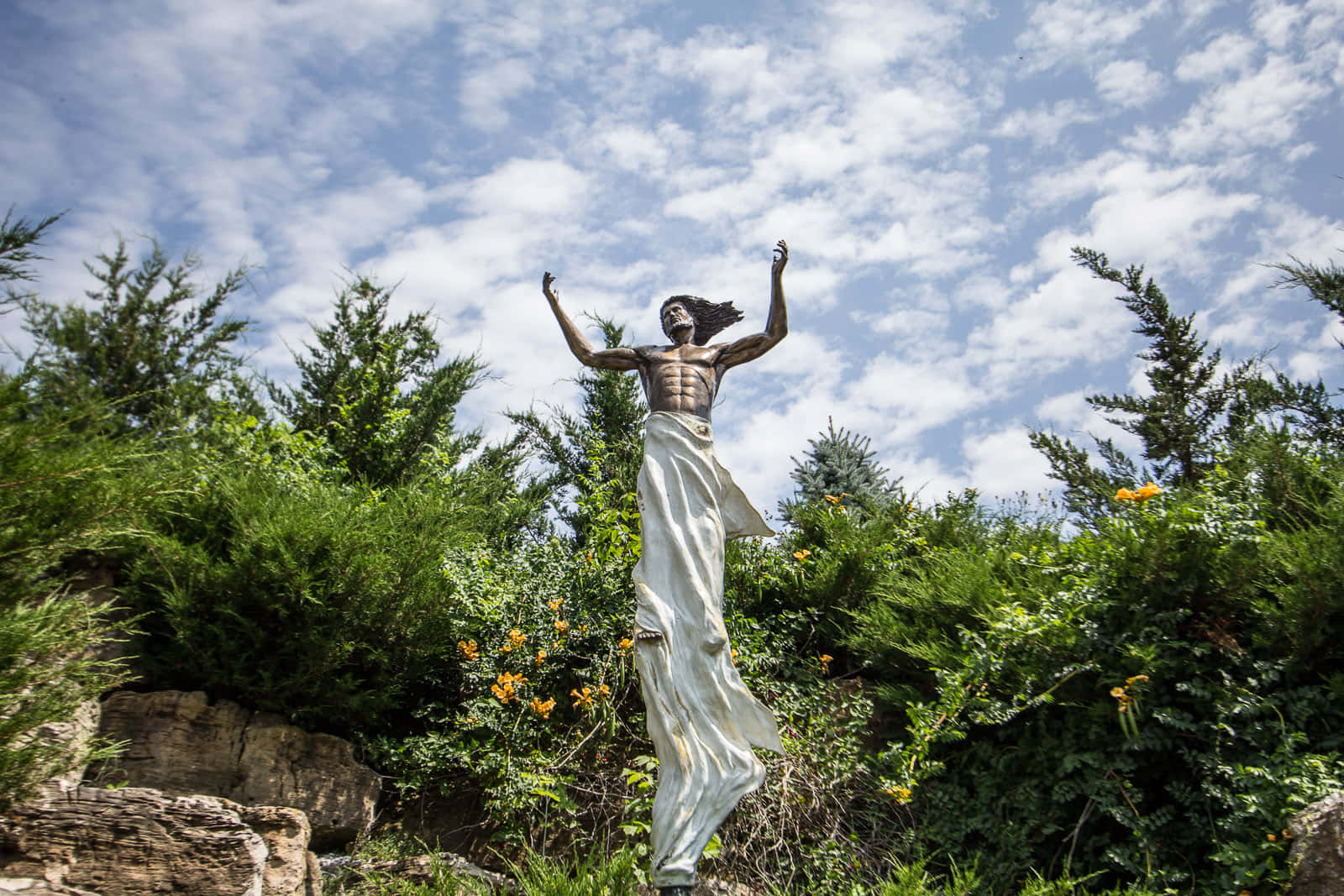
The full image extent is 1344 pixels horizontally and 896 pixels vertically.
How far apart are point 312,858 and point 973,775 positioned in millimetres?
3550

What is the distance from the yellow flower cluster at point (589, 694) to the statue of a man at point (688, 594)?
5.13 ft

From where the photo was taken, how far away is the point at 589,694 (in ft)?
18.6

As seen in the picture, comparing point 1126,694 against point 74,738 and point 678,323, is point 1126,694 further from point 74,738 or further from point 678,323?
point 74,738

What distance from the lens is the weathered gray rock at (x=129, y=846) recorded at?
3.82 metres

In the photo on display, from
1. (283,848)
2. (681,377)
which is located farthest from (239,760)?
(681,377)

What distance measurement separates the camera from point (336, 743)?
546 centimetres

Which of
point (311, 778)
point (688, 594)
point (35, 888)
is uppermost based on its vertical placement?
point (688, 594)

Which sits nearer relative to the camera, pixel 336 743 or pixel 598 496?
pixel 336 743

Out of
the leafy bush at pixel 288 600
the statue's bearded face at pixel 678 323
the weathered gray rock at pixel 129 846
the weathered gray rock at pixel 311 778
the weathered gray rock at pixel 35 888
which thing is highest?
the statue's bearded face at pixel 678 323

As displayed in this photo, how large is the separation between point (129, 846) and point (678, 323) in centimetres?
353

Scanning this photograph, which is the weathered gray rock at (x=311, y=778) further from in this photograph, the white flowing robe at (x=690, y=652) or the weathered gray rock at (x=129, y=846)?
the white flowing robe at (x=690, y=652)

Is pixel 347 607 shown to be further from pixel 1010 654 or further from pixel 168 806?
pixel 1010 654

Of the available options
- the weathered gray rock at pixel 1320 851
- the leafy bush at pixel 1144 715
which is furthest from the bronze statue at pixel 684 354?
the weathered gray rock at pixel 1320 851

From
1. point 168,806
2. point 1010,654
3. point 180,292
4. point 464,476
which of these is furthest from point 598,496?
point 180,292
